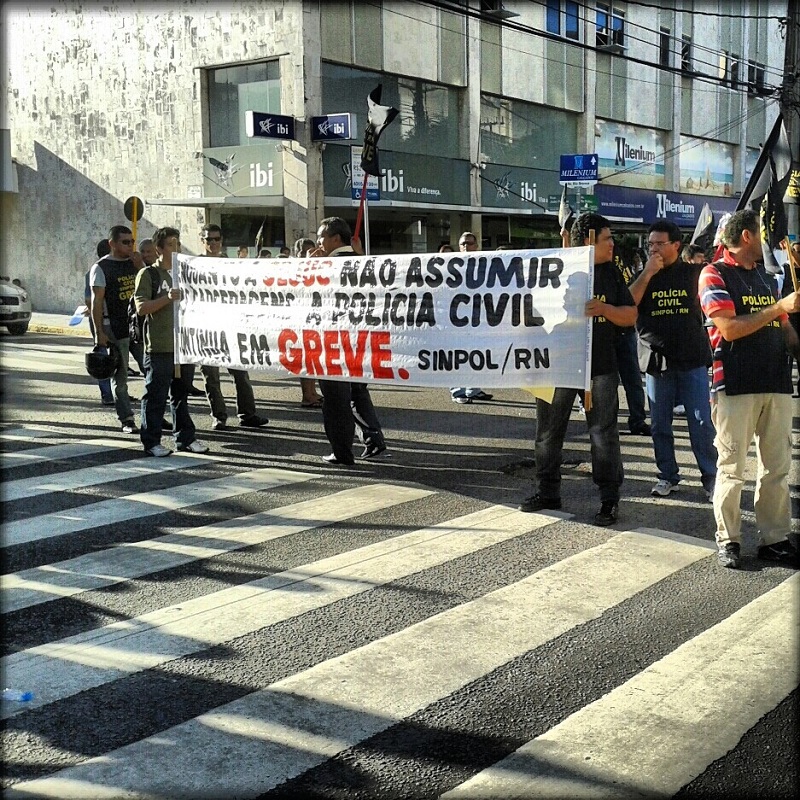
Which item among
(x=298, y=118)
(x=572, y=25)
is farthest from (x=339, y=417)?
(x=572, y=25)

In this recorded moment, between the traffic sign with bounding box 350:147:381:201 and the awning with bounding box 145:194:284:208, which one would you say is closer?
the traffic sign with bounding box 350:147:381:201

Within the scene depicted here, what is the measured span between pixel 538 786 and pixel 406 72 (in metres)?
24.4

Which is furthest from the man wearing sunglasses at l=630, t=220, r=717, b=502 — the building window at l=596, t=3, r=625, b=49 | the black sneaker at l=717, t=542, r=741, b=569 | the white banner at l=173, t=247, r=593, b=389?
the building window at l=596, t=3, r=625, b=49

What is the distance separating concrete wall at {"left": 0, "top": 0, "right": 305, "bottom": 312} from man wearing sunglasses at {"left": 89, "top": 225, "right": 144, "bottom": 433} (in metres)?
Result: 13.8

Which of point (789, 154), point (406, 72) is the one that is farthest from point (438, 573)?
point (406, 72)

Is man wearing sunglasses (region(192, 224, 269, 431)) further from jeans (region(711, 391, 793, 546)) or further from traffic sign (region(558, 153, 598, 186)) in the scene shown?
traffic sign (region(558, 153, 598, 186))

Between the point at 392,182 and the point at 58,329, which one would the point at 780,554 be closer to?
the point at 392,182

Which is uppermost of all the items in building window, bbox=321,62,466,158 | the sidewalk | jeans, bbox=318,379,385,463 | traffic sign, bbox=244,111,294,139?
building window, bbox=321,62,466,158

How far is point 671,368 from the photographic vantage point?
764 cm

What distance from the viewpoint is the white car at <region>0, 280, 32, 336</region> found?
2289cm

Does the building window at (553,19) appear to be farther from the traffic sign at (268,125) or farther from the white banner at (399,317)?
the white banner at (399,317)

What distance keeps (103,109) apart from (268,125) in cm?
749

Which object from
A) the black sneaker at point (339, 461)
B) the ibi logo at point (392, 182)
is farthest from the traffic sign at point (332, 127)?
the black sneaker at point (339, 461)

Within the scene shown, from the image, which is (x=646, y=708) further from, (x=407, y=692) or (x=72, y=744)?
(x=72, y=744)
